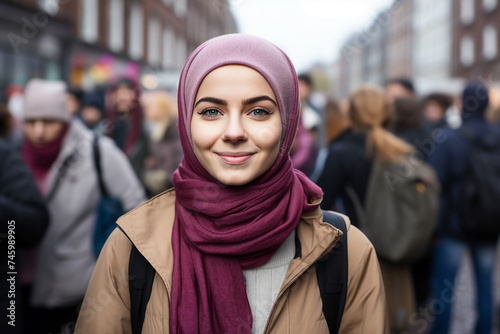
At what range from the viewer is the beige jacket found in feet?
5.83

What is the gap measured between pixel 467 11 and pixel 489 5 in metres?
4.67

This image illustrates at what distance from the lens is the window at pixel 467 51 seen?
41969 millimetres

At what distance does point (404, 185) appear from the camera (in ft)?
12.5

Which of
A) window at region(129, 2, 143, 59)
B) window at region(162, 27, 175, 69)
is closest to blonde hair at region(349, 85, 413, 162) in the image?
window at region(129, 2, 143, 59)

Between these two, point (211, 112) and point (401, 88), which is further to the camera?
point (401, 88)

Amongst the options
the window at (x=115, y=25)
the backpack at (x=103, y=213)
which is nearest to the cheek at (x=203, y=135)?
the backpack at (x=103, y=213)

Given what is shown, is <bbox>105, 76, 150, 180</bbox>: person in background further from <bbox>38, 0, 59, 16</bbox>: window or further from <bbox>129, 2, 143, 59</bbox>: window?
<bbox>129, 2, 143, 59</bbox>: window

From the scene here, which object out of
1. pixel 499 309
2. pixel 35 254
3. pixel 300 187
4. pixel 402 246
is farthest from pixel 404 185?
pixel 499 309

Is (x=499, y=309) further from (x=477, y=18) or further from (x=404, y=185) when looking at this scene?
(x=477, y=18)

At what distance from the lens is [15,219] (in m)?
2.80

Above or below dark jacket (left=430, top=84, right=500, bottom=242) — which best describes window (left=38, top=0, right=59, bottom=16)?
above

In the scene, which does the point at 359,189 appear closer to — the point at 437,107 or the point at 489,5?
the point at 437,107

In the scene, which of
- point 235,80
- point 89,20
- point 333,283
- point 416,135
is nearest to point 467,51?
point 89,20

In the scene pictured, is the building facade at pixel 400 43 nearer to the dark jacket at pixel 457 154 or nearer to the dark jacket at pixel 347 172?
the dark jacket at pixel 457 154
